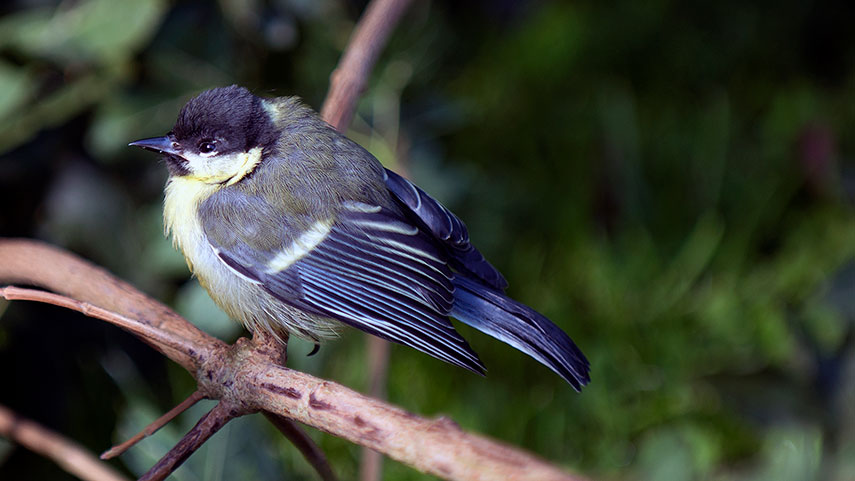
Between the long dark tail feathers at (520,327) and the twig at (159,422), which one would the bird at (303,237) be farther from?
the twig at (159,422)

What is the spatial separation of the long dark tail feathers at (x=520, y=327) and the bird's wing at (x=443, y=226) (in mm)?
33

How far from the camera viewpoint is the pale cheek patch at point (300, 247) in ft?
3.23

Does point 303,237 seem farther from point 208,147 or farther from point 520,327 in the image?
point 520,327

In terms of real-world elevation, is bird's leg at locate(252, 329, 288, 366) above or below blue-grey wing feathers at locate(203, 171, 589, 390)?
below

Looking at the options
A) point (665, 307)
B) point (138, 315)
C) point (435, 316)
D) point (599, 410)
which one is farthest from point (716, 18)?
point (138, 315)

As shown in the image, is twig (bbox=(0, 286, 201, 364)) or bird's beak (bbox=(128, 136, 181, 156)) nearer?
twig (bbox=(0, 286, 201, 364))

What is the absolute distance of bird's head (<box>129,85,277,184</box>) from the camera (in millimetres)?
1010

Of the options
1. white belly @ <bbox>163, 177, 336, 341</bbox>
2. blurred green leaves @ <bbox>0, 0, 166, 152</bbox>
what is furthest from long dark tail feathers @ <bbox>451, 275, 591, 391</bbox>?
blurred green leaves @ <bbox>0, 0, 166, 152</bbox>

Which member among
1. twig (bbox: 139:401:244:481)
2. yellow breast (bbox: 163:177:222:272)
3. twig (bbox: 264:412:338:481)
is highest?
yellow breast (bbox: 163:177:222:272)

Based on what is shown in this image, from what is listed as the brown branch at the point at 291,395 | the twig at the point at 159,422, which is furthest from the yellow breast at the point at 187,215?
the twig at the point at 159,422

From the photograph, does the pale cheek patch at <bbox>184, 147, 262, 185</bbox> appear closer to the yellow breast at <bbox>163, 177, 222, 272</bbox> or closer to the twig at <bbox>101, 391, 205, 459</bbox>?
the yellow breast at <bbox>163, 177, 222, 272</bbox>

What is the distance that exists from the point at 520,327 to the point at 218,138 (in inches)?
16.4

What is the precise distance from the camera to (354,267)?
0.99 metres

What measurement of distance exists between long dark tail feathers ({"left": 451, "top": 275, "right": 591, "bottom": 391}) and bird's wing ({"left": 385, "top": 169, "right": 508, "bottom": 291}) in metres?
0.03
